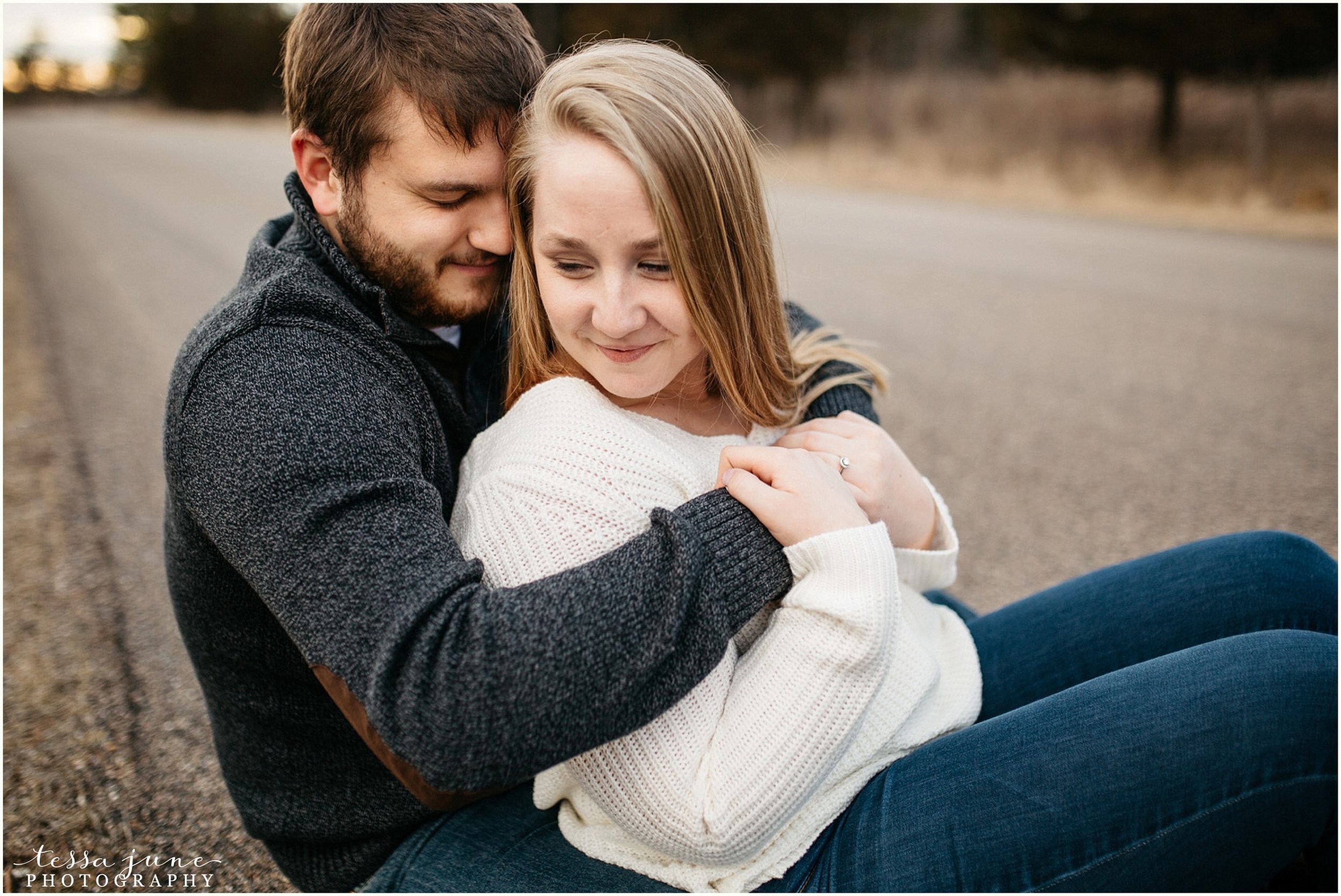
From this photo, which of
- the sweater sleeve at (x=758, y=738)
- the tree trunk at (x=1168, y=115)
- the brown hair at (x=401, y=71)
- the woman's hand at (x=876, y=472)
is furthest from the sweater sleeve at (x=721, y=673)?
the tree trunk at (x=1168, y=115)

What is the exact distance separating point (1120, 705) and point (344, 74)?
164 centimetres

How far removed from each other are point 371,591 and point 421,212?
82 centimetres

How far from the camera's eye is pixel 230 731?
1596mm

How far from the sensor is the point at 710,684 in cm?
127

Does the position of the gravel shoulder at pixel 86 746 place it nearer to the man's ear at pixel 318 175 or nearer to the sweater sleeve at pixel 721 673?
the sweater sleeve at pixel 721 673

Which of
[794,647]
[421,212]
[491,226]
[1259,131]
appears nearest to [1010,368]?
[491,226]

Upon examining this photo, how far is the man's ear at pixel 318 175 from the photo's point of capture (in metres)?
1.71

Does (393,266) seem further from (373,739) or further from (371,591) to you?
(373,739)

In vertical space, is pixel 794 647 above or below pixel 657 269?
below

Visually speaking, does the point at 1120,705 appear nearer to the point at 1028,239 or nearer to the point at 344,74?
the point at 344,74

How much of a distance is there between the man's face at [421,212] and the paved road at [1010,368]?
1.93 feet

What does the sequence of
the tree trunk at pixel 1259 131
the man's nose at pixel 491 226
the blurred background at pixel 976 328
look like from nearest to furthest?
the man's nose at pixel 491 226, the blurred background at pixel 976 328, the tree trunk at pixel 1259 131

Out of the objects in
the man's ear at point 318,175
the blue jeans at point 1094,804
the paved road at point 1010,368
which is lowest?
the paved road at point 1010,368

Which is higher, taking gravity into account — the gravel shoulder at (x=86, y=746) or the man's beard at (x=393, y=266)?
the man's beard at (x=393, y=266)
